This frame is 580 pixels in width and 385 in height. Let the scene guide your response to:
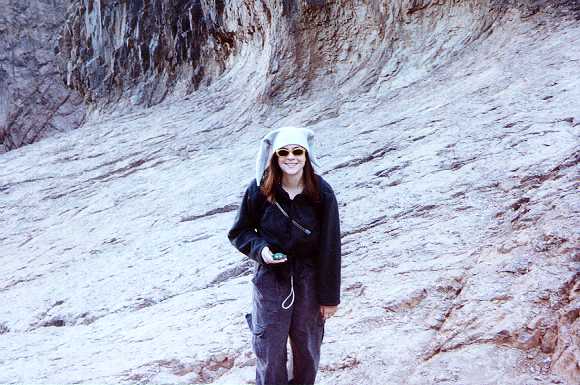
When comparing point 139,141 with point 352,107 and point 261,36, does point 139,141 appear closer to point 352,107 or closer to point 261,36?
point 261,36

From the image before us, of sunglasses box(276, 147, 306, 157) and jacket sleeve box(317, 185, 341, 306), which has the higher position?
sunglasses box(276, 147, 306, 157)

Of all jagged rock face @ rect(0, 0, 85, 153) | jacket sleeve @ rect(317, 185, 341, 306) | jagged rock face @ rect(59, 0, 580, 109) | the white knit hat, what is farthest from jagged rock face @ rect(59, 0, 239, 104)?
jacket sleeve @ rect(317, 185, 341, 306)

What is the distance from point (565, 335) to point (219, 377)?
1.98 m

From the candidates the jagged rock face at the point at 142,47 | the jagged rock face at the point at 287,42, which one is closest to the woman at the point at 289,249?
the jagged rock face at the point at 287,42

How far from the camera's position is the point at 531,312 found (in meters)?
3.32

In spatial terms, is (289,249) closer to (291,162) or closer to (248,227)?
(248,227)

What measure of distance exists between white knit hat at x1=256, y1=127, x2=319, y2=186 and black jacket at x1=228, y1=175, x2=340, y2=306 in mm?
96

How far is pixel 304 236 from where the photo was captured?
2.75m

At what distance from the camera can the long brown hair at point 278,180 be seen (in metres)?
2.78

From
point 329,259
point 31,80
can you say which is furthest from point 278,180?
point 31,80

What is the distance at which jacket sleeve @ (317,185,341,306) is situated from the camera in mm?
2766

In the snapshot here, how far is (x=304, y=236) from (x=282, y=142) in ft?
1.38

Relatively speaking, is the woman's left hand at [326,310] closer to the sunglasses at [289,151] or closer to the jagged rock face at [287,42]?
the sunglasses at [289,151]

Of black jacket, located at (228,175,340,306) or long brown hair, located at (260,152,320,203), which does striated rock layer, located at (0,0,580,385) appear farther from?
long brown hair, located at (260,152,320,203)
